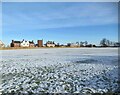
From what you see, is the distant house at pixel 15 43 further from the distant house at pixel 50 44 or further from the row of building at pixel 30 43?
the distant house at pixel 50 44

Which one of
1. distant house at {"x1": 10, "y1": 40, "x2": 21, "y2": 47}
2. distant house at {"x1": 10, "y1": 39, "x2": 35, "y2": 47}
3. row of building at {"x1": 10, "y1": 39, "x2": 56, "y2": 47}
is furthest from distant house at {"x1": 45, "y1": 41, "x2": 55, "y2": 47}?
distant house at {"x1": 10, "y1": 40, "x2": 21, "y2": 47}

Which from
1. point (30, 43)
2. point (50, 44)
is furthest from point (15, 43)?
point (50, 44)

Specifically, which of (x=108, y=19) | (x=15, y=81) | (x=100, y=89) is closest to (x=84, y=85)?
(x=100, y=89)

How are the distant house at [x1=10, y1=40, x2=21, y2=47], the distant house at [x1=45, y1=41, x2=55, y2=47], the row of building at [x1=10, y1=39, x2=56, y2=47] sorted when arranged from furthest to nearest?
the distant house at [x1=45, y1=41, x2=55, y2=47], the row of building at [x1=10, y1=39, x2=56, y2=47], the distant house at [x1=10, y1=40, x2=21, y2=47]

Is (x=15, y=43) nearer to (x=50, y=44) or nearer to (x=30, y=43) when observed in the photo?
(x=30, y=43)

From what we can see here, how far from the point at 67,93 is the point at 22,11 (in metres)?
3.07

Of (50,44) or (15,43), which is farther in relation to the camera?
(50,44)

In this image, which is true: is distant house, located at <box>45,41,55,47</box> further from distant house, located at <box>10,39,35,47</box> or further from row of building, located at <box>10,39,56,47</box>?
distant house, located at <box>10,39,35,47</box>

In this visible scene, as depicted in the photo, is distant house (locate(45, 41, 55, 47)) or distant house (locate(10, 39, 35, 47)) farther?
distant house (locate(45, 41, 55, 47))

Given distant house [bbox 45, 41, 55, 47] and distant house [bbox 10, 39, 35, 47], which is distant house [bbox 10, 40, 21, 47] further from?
distant house [bbox 45, 41, 55, 47]

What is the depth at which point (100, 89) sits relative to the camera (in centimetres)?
346

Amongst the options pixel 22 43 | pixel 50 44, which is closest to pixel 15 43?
pixel 22 43

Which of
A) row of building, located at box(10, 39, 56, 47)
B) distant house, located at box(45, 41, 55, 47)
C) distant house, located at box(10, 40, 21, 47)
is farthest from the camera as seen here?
distant house, located at box(45, 41, 55, 47)

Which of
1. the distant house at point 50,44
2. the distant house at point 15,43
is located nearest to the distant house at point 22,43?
the distant house at point 15,43
